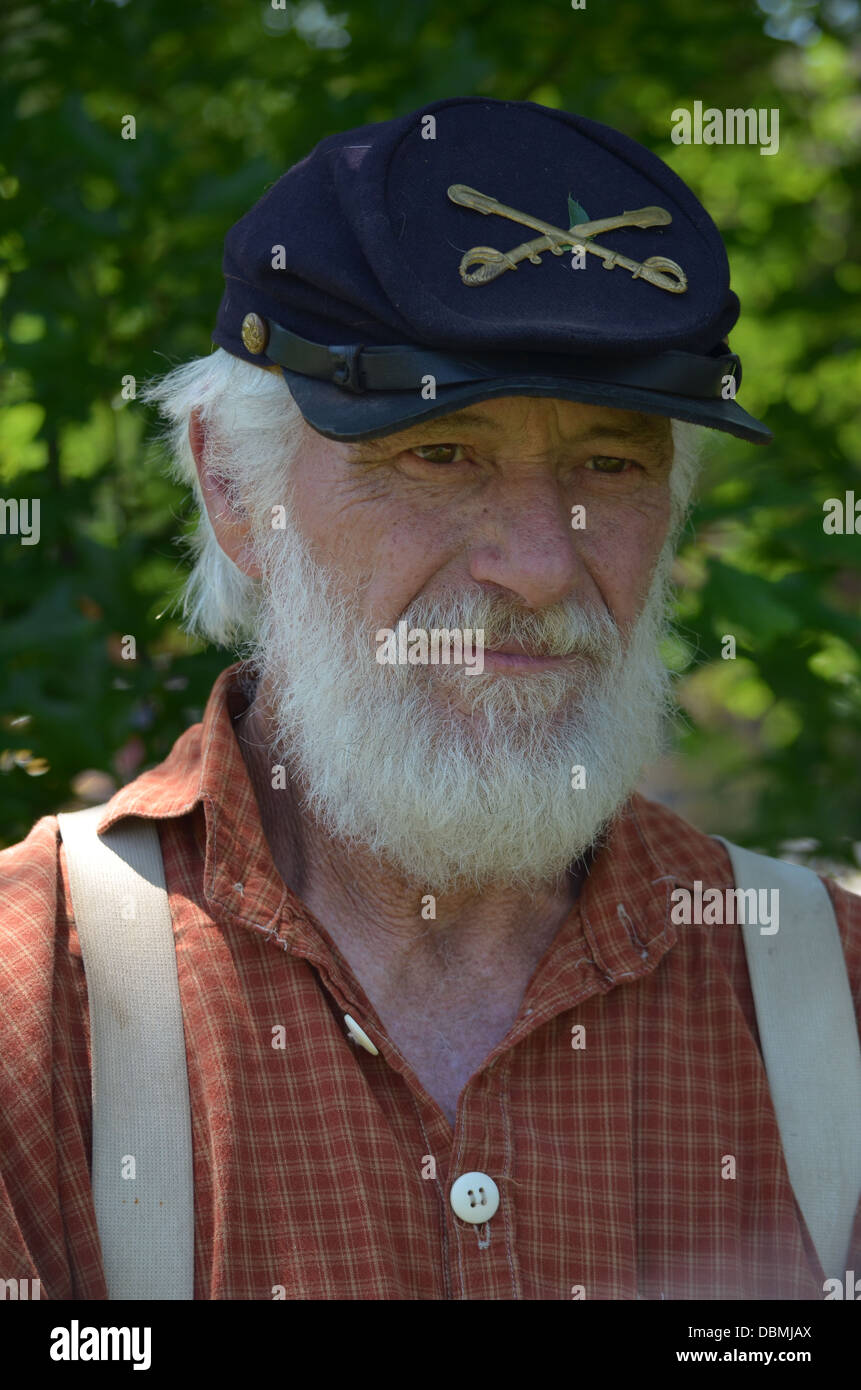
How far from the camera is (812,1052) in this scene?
1990mm

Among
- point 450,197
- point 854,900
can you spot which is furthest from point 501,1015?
point 450,197

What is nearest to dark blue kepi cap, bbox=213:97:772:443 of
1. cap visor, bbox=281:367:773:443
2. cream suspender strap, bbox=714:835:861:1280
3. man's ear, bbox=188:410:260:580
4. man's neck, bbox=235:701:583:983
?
cap visor, bbox=281:367:773:443

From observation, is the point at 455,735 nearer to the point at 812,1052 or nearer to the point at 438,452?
the point at 438,452

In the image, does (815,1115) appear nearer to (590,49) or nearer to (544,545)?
(544,545)

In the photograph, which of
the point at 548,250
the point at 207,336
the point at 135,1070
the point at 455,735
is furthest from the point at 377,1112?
the point at 207,336

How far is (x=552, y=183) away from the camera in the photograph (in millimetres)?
1925

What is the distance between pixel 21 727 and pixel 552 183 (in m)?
1.51

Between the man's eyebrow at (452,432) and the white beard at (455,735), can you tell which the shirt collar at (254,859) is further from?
the man's eyebrow at (452,432)

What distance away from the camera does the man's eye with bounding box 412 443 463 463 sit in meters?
1.87

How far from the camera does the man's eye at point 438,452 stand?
1.87 m

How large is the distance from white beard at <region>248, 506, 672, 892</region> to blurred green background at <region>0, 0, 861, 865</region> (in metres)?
0.81
